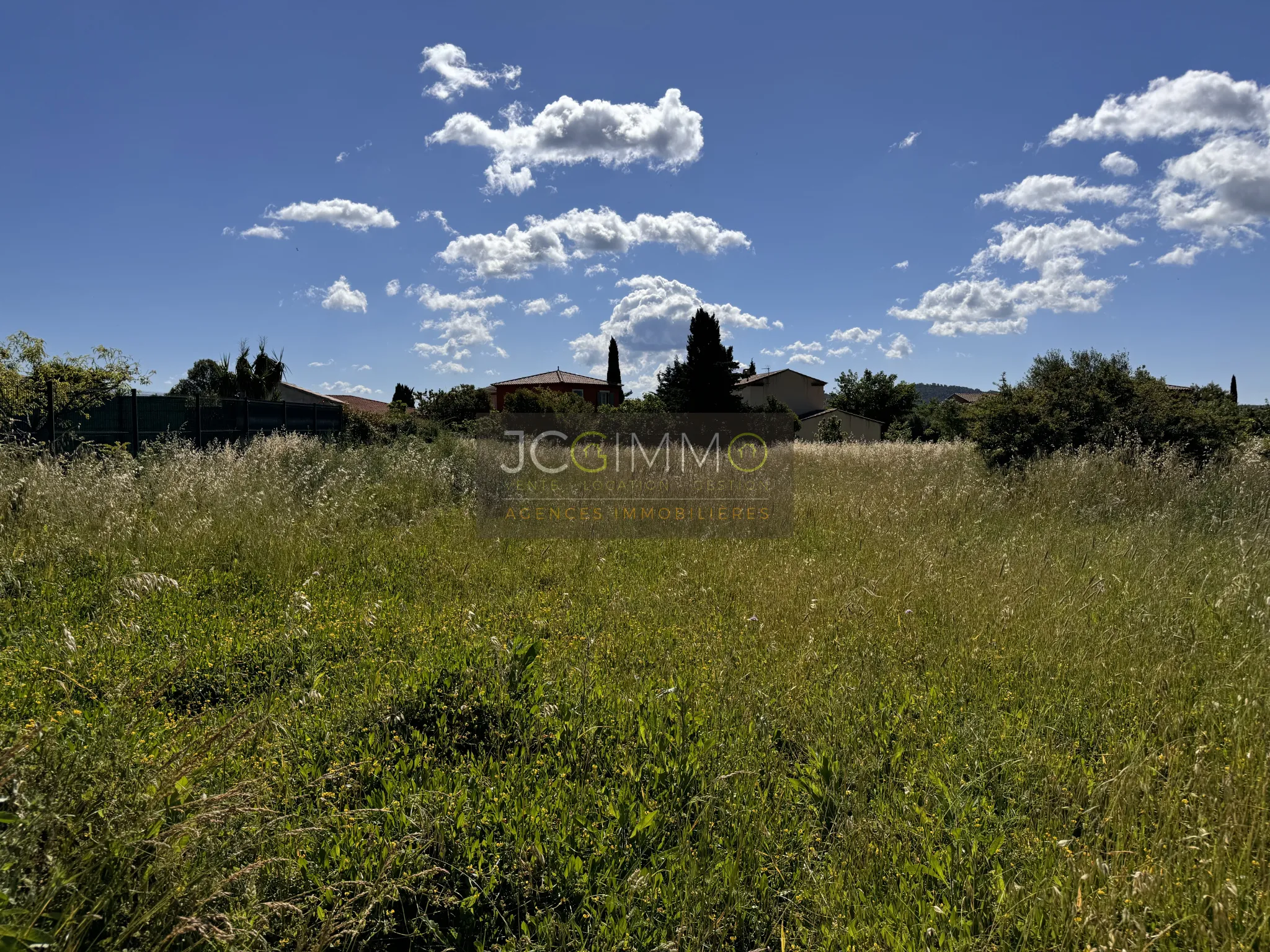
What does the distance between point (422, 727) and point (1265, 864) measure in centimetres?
312

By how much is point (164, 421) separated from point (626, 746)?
1478 centimetres

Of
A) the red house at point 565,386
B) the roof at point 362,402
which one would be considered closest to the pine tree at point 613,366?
the red house at point 565,386

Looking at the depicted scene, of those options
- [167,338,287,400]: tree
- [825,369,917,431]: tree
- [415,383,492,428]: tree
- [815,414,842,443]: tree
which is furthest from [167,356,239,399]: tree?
[825,369,917,431]: tree

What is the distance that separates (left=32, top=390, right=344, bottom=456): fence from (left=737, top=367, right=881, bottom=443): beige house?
39.5m

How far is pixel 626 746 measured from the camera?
8.70ft

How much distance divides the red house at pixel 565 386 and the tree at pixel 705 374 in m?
14.6

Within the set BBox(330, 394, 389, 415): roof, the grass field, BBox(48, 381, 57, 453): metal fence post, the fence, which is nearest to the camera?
the grass field

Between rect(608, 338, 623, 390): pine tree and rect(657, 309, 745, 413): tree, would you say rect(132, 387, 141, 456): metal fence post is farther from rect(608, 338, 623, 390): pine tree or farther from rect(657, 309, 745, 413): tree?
rect(608, 338, 623, 390): pine tree

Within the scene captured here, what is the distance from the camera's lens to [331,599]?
461 cm

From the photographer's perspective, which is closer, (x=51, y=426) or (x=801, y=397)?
(x=51, y=426)

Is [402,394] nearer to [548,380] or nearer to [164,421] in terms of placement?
[548,380]
